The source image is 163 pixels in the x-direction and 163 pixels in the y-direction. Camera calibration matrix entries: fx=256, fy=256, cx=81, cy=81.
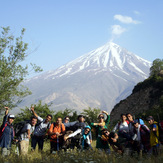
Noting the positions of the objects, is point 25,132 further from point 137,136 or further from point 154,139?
point 154,139

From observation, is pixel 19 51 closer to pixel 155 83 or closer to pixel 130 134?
pixel 130 134

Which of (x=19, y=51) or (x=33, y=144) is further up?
(x=19, y=51)

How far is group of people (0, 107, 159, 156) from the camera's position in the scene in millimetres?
8789

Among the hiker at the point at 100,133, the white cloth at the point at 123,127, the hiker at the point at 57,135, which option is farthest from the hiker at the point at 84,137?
the white cloth at the point at 123,127

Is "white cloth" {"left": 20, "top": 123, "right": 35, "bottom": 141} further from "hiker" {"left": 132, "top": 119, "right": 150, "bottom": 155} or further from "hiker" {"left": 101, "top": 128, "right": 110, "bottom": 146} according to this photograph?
Answer: "hiker" {"left": 132, "top": 119, "right": 150, "bottom": 155}

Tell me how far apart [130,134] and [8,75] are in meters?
13.5

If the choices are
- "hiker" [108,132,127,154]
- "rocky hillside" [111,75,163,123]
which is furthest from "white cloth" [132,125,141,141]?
"rocky hillside" [111,75,163,123]

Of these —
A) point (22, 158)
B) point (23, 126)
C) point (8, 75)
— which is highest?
point (8, 75)

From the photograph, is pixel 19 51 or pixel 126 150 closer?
pixel 126 150

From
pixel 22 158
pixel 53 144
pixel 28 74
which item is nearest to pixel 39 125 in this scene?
pixel 53 144

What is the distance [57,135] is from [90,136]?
4.17 feet

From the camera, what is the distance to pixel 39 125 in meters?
10.9

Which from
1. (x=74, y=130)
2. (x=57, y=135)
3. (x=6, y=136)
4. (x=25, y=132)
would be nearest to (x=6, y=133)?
(x=6, y=136)

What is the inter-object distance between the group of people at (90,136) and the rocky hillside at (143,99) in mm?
40317
